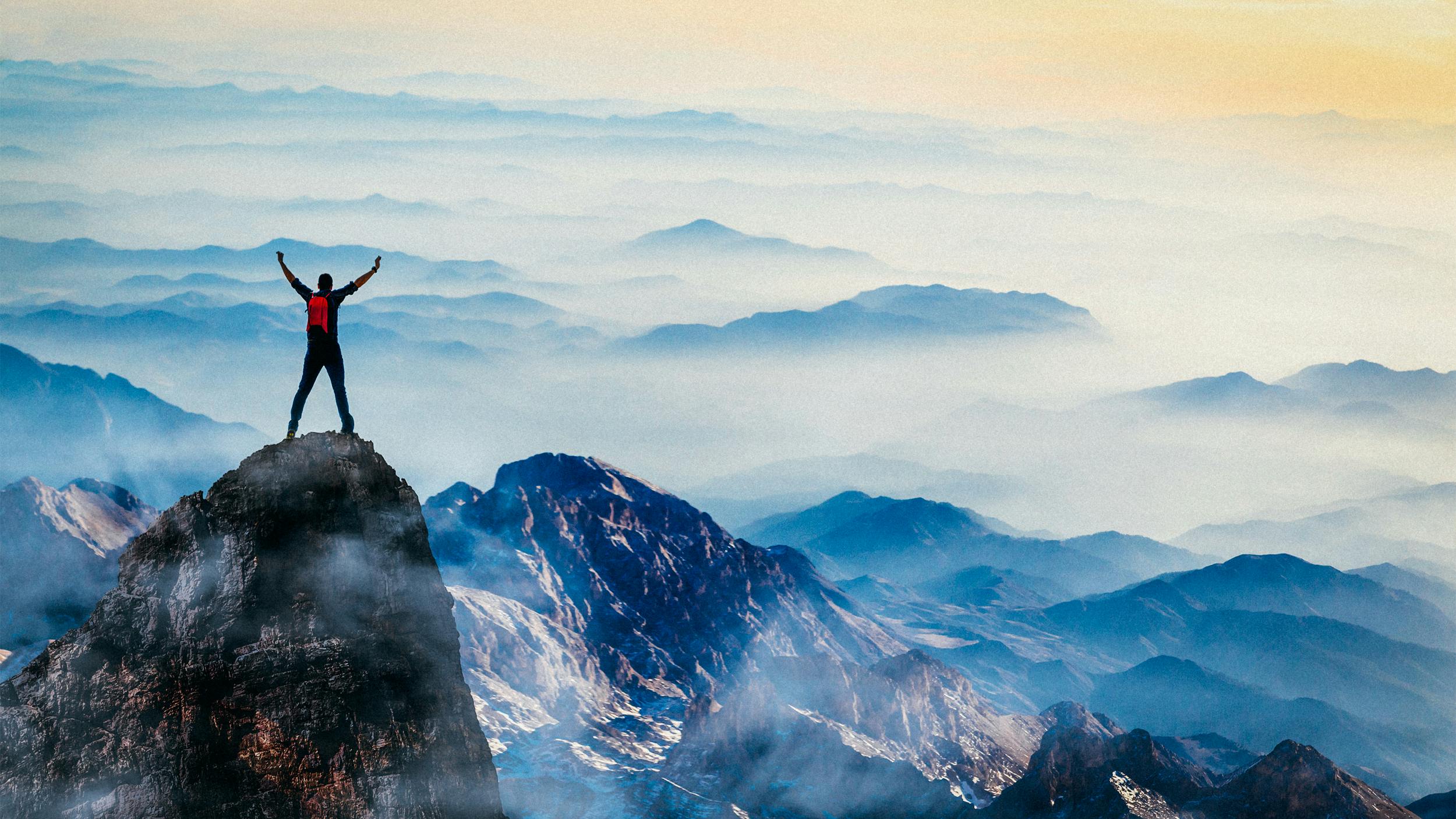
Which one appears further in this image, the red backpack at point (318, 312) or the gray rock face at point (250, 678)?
the red backpack at point (318, 312)

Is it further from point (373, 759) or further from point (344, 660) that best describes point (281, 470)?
point (373, 759)

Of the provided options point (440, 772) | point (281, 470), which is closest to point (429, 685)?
point (440, 772)

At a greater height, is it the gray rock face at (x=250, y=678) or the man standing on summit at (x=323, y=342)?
the man standing on summit at (x=323, y=342)

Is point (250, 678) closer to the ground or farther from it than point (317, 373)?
closer to the ground

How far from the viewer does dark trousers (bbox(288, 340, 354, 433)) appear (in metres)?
53.4

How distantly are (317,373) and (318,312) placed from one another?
2.86 meters

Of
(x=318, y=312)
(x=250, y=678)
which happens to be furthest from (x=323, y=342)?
(x=250, y=678)

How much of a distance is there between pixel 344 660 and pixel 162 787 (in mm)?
7235

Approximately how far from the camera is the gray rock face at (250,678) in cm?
4712

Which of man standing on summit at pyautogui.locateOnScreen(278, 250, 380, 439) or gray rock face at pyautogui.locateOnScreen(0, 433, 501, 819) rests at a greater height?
man standing on summit at pyautogui.locateOnScreen(278, 250, 380, 439)

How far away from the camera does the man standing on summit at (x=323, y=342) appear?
52938 millimetres

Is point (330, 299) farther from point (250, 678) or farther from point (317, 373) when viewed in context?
point (250, 678)

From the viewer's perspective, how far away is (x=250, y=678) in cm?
4781

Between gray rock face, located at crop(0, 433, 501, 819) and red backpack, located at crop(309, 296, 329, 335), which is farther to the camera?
red backpack, located at crop(309, 296, 329, 335)
